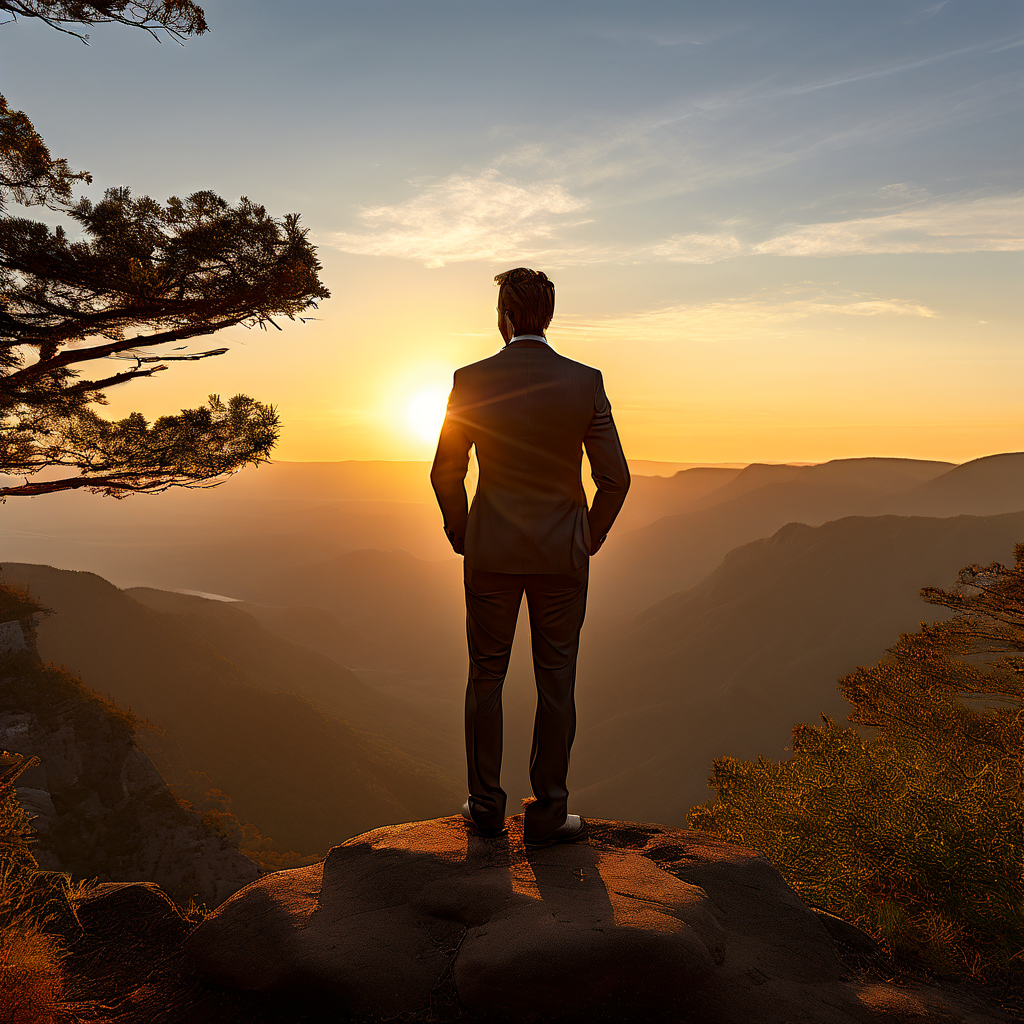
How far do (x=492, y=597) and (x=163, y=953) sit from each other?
262 cm

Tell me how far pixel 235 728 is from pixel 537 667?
5230 centimetres

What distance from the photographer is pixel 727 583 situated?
112m

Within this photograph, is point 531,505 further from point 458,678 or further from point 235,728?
point 458,678

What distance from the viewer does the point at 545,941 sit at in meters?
2.54

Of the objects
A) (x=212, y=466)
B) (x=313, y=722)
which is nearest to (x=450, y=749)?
(x=313, y=722)

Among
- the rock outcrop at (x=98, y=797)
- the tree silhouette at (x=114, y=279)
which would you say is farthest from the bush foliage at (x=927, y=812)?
the rock outcrop at (x=98, y=797)

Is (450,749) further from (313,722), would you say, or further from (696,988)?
(696,988)

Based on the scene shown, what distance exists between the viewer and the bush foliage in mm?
4344

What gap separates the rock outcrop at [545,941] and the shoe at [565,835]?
2.4 inches

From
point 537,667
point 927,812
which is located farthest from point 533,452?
point 927,812

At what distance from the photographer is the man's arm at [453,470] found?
359 cm

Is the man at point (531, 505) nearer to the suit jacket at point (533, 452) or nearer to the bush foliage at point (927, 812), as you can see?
the suit jacket at point (533, 452)

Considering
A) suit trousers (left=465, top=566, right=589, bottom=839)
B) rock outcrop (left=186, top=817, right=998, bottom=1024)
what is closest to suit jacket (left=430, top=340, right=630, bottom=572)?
suit trousers (left=465, top=566, right=589, bottom=839)

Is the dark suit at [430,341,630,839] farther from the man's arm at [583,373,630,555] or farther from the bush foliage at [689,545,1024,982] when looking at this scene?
the bush foliage at [689,545,1024,982]
